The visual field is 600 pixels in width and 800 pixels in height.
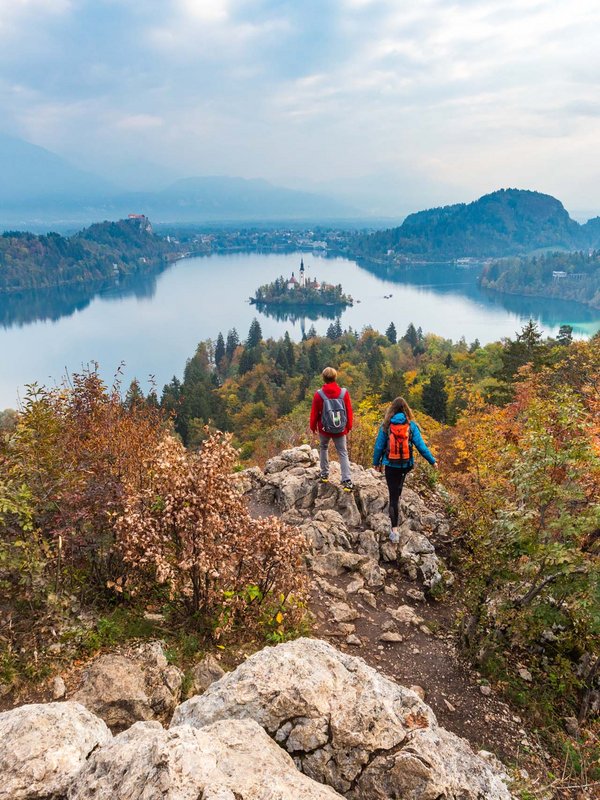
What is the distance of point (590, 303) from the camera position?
152750 millimetres

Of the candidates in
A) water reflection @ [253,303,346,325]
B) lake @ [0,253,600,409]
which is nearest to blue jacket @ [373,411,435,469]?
lake @ [0,253,600,409]

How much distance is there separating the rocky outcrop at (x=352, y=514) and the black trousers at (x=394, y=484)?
1.24 feet

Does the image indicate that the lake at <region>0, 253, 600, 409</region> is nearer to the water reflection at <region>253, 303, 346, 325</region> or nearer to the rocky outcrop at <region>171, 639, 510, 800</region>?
the water reflection at <region>253, 303, 346, 325</region>

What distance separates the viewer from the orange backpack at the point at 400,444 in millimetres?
6230

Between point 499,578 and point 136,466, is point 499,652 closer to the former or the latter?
point 499,578

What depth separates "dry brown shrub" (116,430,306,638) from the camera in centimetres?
414

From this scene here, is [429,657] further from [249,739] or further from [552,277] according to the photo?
[552,277]

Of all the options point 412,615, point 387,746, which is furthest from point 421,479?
point 387,746

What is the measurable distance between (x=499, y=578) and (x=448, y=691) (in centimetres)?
120

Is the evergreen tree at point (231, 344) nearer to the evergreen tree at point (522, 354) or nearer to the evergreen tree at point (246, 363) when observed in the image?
the evergreen tree at point (246, 363)

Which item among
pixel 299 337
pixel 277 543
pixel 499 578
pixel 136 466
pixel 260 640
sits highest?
pixel 136 466

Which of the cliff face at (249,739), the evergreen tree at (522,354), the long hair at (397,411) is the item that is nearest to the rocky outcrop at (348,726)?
the cliff face at (249,739)

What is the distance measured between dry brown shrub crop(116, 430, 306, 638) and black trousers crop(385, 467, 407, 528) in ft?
6.84

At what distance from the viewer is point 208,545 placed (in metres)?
4.23
